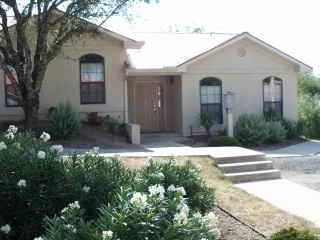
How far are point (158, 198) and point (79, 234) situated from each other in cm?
71

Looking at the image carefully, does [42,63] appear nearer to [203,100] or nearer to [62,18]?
[62,18]

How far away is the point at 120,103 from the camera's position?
17922 mm

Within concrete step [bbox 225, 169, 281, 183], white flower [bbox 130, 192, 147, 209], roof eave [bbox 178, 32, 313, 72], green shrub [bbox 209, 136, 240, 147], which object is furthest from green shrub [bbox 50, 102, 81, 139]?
white flower [bbox 130, 192, 147, 209]

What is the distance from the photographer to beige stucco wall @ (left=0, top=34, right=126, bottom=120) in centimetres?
1736

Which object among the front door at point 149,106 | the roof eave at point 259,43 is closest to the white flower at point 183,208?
the roof eave at point 259,43

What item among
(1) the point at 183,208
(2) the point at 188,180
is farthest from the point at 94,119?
(1) the point at 183,208

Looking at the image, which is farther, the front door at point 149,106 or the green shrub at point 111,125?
the front door at point 149,106

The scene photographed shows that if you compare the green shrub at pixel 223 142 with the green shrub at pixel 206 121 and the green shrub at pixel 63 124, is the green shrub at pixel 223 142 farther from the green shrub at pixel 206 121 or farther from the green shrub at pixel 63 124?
the green shrub at pixel 63 124

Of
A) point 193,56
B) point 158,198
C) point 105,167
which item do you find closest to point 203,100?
point 193,56

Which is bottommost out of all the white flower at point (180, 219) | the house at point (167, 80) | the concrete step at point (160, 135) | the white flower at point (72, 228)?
the concrete step at point (160, 135)

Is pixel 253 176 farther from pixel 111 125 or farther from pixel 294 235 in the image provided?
pixel 111 125

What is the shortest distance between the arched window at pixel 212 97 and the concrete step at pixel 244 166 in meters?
7.82

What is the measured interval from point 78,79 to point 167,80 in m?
4.41

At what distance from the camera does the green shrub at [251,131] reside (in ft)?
56.1
